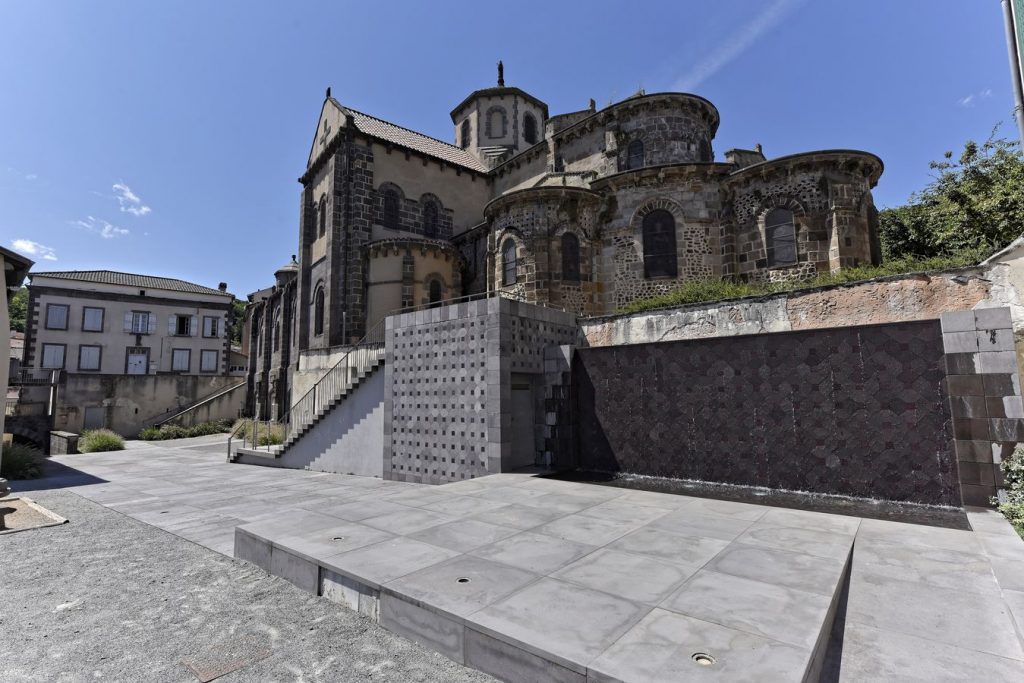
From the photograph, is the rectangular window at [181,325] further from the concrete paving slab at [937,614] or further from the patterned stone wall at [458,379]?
the concrete paving slab at [937,614]

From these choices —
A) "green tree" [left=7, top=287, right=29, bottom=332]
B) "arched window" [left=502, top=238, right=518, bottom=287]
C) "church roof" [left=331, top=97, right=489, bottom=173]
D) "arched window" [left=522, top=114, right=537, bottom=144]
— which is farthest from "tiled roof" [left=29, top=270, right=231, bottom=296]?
"arched window" [left=502, top=238, right=518, bottom=287]

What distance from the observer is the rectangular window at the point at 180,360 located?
36.8 meters

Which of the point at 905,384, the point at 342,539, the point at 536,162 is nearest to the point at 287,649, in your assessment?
the point at 342,539

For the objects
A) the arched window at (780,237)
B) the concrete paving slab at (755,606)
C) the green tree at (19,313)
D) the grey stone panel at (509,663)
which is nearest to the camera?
the grey stone panel at (509,663)

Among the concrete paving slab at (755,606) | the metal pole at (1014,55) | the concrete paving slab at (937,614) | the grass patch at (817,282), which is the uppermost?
the metal pole at (1014,55)

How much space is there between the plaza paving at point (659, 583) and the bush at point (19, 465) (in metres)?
11.4

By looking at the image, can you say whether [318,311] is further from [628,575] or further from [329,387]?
[628,575]

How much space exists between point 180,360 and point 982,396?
44.4 meters

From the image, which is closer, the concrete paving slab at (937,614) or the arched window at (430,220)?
the concrete paving slab at (937,614)

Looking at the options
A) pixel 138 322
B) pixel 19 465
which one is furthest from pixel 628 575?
pixel 138 322

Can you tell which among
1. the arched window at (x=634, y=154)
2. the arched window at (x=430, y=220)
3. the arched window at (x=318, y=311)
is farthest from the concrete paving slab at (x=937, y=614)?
the arched window at (x=430, y=220)

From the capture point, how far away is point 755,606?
3.46 meters

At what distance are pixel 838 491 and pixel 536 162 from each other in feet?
76.1

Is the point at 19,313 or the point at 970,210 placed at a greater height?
the point at 19,313
